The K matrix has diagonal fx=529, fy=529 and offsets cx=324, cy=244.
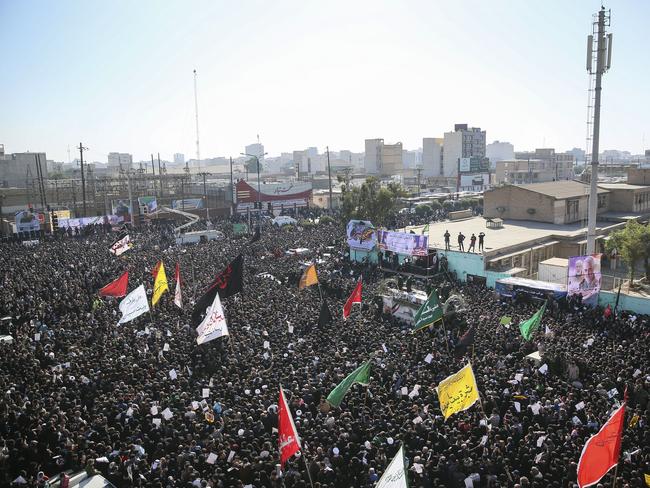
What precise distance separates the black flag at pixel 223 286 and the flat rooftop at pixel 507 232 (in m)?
14.0

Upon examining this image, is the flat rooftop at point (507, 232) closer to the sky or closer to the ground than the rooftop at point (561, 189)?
closer to the ground

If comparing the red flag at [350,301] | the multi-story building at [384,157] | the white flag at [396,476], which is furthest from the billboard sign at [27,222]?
the multi-story building at [384,157]

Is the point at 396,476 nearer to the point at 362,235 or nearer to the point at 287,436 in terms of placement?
the point at 287,436

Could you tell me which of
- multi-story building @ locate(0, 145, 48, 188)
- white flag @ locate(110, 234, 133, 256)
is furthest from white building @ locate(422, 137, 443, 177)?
white flag @ locate(110, 234, 133, 256)

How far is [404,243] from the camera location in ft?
88.4

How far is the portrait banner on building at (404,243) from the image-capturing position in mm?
26141

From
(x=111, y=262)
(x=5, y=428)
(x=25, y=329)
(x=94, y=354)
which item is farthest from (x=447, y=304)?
(x=111, y=262)

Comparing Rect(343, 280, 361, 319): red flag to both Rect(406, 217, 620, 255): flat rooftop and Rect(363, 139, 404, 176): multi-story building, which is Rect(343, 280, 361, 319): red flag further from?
Rect(363, 139, 404, 176): multi-story building

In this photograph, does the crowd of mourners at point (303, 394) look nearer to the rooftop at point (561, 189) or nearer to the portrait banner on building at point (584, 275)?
the portrait banner on building at point (584, 275)

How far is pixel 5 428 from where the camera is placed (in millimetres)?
11344

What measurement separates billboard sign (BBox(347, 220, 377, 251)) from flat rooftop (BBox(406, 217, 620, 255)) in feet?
10.6

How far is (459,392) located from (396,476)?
3577 millimetres

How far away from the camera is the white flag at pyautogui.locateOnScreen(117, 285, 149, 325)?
52.4ft

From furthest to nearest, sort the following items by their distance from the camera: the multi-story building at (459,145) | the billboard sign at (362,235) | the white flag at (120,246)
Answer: the multi-story building at (459,145) < the billboard sign at (362,235) < the white flag at (120,246)
